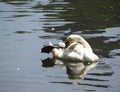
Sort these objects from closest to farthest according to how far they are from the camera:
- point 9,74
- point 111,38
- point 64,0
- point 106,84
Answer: point 106,84 → point 9,74 → point 111,38 → point 64,0

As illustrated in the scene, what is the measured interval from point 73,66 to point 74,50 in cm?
70

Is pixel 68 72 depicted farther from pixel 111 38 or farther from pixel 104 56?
pixel 111 38

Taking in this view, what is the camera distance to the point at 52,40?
16219 millimetres

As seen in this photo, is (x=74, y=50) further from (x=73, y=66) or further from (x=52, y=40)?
(x=52, y=40)

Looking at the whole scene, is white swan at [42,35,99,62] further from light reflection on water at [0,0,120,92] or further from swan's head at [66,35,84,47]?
light reflection on water at [0,0,120,92]

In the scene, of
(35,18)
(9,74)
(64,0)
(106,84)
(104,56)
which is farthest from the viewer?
(64,0)

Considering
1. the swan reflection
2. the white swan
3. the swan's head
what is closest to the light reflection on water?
the swan reflection

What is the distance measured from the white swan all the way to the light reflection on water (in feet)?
0.77

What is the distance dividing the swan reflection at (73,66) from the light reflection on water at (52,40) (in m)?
0.03

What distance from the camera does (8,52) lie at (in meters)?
14.8

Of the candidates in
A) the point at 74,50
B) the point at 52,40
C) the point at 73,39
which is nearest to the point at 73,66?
the point at 74,50

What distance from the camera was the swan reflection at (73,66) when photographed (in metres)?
13.0

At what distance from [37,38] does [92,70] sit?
374 centimetres

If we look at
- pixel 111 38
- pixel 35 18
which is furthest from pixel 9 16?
pixel 111 38
